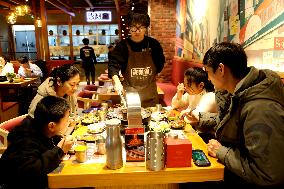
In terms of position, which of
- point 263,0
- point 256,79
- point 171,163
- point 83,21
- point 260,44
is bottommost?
point 171,163

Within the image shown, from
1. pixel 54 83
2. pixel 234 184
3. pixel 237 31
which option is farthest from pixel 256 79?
pixel 237 31

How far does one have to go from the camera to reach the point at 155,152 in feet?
5.99

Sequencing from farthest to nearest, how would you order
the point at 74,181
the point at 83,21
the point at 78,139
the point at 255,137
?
the point at 83,21 < the point at 78,139 < the point at 74,181 < the point at 255,137

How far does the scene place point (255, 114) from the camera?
171 cm

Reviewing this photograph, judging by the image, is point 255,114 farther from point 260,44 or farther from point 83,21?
point 83,21

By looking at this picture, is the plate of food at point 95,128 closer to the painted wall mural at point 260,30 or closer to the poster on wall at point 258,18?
the painted wall mural at point 260,30

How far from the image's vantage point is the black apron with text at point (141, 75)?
12.4 feet

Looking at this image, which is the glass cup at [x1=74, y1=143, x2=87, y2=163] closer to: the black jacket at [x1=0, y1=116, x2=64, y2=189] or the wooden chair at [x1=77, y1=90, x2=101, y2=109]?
the black jacket at [x1=0, y1=116, x2=64, y2=189]

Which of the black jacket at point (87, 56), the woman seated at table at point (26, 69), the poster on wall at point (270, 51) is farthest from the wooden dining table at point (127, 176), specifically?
the black jacket at point (87, 56)

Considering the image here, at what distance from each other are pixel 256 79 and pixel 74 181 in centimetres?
140

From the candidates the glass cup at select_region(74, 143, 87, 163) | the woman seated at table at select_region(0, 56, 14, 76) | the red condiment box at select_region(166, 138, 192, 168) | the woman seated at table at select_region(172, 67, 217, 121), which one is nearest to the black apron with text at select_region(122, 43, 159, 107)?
the woman seated at table at select_region(172, 67, 217, 121)

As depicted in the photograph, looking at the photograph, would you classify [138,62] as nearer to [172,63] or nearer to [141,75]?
[141,75]

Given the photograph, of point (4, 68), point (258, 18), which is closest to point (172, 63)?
point (4, 68)

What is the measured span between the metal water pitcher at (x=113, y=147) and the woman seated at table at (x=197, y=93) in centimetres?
120
